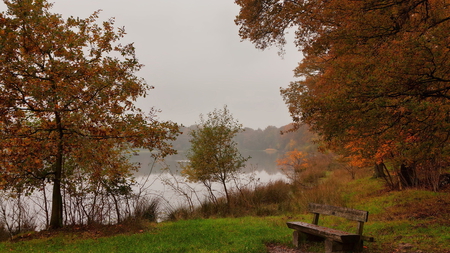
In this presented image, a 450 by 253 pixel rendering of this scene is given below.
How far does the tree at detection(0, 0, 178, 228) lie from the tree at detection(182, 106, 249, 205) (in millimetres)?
4764

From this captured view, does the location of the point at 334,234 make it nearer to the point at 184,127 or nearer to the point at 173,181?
the point at 184,127

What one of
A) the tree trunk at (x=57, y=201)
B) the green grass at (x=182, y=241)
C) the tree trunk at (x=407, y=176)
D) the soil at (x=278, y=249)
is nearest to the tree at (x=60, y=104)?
the tree trunk at (x=57, y=201)

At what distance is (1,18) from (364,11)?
24.7ft

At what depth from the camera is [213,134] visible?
12961 millimetres

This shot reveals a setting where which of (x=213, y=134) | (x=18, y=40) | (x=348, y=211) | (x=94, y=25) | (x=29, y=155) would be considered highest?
(x=94, y=25)

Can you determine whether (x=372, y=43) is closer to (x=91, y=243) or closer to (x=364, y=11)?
(x=364, y=11)

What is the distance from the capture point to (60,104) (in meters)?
7.02

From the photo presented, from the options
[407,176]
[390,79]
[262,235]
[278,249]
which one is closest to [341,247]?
[278,249]

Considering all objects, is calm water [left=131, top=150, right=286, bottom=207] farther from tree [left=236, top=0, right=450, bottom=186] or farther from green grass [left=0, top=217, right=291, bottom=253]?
tree [left=236, top=0, right=450, bottom=186]

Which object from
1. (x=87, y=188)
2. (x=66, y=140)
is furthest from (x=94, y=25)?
(x=87, y=188)

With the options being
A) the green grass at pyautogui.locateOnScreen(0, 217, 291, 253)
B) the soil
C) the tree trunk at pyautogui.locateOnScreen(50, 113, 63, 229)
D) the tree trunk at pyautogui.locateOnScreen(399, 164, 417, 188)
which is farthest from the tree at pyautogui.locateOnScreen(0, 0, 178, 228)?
the tree trunk at pyautogui.locateOnScreen(399, 164, 417, 188)

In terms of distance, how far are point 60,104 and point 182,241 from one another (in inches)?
171

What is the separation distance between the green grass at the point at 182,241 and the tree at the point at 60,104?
1.64 metres

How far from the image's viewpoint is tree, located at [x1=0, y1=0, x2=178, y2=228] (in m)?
6.21
